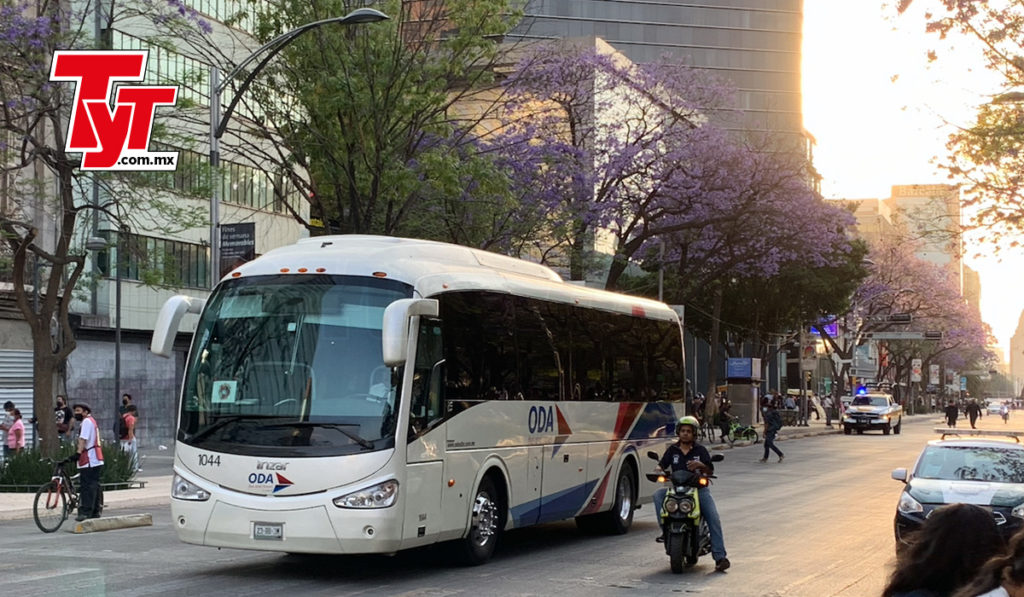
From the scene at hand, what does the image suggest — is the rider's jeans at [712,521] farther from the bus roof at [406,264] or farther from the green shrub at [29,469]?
the green shrub at [29,469]

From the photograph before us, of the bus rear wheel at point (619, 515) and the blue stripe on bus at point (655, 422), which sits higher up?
the blue stripe on bus at point (655, 422)

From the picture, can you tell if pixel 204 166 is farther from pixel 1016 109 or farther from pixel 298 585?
pixel 1016 109

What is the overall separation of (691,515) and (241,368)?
4.98 m

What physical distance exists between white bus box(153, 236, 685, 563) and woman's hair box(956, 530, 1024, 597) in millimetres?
7843

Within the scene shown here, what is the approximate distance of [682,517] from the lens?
13.4 m

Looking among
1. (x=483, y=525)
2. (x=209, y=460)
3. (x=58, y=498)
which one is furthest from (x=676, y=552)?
(x=58, y=498)

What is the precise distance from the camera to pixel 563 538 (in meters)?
17.0

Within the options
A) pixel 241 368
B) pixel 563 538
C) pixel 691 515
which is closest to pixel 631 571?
pixel 691 515

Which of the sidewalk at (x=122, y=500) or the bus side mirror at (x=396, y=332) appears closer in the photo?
the bus side mirror at (x=396, y=332)

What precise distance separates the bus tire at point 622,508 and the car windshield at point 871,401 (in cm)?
4522

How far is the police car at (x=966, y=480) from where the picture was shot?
1412cm

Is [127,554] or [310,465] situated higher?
[310,465]

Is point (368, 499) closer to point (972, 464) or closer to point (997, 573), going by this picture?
point (972, 464)

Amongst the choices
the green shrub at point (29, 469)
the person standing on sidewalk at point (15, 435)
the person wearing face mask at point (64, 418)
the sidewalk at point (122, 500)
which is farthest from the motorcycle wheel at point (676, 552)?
the person wearing face mask at point (64, 418)
